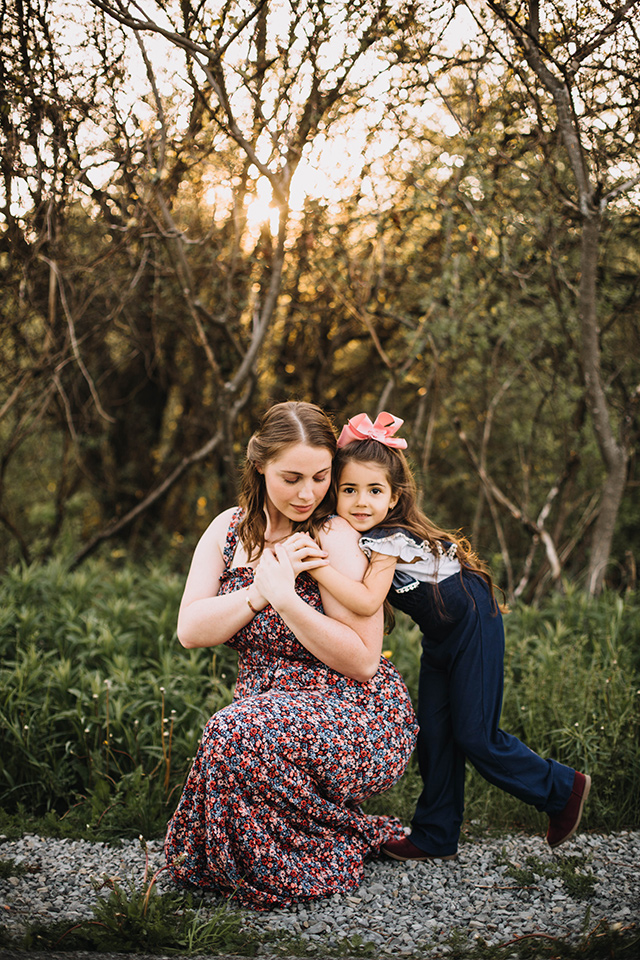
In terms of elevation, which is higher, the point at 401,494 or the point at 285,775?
the point at 401,494

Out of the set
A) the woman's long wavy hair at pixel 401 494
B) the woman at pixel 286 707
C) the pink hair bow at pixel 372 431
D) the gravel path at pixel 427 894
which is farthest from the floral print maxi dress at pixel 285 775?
the pink hair bow at pixel 372 431

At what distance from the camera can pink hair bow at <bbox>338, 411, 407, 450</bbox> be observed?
268 cm

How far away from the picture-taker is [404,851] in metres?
2.76

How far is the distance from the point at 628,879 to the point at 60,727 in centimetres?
240

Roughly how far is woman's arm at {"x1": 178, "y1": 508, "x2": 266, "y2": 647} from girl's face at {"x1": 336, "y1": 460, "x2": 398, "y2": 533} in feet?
1.43

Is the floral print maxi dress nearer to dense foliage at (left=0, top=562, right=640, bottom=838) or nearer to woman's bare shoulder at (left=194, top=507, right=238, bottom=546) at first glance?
woman's bare shoulder at (left=194, top=507, right=238, bottom=546)

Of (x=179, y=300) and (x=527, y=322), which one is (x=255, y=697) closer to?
(x=527, y=322)

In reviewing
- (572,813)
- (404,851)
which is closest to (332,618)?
(404,851)

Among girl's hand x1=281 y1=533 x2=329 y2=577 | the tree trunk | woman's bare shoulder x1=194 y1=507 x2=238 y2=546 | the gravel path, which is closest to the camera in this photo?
the gravel path

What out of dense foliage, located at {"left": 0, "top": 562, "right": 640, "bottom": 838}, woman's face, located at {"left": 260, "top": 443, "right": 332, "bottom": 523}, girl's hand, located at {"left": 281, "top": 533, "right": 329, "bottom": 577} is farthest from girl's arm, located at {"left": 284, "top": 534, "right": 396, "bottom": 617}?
dense foliage, located at {"left": 0, "top": 562, "right": 640, "bottom": 838}

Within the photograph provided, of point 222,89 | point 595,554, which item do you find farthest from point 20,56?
point 595,554

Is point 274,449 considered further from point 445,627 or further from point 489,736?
point 489,736

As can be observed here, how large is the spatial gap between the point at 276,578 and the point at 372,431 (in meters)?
0.64

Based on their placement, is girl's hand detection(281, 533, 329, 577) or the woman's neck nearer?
girl's hand detection(281, 533, 329, 577)
